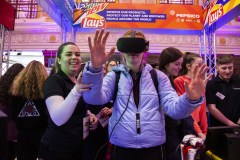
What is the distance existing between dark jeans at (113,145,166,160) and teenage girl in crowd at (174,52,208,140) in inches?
25.9

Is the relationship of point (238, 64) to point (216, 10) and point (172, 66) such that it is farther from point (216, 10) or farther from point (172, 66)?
point (172, 66)

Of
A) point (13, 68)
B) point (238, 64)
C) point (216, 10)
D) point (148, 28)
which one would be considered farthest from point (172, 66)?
point (238, 64)

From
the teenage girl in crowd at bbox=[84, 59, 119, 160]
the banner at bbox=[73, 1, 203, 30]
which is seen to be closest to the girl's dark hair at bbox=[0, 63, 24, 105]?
the teenage girl in crowd at bbox=[84, 59, 119, 160]

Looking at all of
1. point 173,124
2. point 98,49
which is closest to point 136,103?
point 98,49

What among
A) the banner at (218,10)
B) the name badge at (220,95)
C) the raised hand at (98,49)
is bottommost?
the name badge at (220,95)

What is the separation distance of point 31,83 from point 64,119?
3.56 ft

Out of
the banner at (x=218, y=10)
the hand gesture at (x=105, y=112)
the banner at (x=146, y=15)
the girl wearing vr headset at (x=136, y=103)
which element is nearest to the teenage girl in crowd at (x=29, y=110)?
the hand gesture at (x=105, y=112)

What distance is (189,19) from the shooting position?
6.85 m

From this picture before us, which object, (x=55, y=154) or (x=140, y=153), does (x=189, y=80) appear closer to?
(x=140, y=153)

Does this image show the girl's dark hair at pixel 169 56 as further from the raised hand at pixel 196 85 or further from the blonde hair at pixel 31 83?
the blonde hair at pixel 31 83

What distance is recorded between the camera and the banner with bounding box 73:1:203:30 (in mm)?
6742

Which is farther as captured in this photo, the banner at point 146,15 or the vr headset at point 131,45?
the banner at point 146,15

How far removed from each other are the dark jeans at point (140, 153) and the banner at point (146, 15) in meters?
5.70

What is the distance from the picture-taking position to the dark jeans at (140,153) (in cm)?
130
